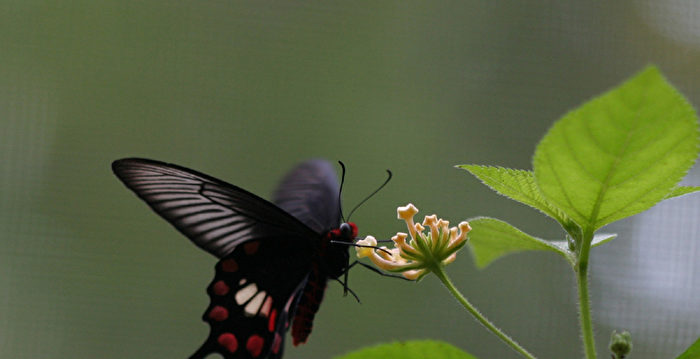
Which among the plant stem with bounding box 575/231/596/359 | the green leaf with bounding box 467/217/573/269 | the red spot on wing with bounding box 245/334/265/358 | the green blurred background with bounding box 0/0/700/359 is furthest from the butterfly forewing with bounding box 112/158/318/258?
the green blurred background with bounding box 0/0/700/359

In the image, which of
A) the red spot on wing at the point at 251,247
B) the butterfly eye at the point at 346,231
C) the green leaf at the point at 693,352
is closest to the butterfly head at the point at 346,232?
the butterfly eye at the point at 346,231

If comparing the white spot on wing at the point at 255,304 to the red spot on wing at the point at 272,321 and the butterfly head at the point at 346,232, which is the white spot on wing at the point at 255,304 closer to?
the red spot on wing at the point at 272,321

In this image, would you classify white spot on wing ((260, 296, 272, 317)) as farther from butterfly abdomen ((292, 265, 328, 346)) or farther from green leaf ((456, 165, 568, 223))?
green leaf ((456, 165, 568, 223))

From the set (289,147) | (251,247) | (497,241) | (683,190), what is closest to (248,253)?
(251,247)

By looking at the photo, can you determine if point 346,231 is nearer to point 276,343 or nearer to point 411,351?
point 276,343

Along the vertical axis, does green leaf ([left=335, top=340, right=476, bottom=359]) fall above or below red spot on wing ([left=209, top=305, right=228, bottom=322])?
above

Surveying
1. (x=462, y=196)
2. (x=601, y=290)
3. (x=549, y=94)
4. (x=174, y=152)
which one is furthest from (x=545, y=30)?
(x=174, y=152)
